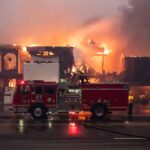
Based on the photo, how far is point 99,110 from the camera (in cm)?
2669

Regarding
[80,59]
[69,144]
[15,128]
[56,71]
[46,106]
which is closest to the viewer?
[69,144]

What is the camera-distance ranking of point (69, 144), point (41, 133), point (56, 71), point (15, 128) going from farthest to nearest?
point (56, 71) → point (15, 128) → point (41, 133) → point (69, 144)

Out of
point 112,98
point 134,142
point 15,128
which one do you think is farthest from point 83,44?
point 134,142

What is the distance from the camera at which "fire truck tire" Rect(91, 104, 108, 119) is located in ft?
87.0

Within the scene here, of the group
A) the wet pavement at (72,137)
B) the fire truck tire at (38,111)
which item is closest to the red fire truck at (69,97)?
the fire truck tire at (38,111)

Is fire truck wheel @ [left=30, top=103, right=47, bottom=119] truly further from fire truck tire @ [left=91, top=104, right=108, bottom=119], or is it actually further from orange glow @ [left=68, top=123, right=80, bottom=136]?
orange glow @ [left=68, top=123, right=80, bottom=136]

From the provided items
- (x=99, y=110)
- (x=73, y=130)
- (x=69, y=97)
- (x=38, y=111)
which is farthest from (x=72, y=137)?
(x=99, y=110)

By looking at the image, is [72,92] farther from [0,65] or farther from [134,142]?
[0,65]

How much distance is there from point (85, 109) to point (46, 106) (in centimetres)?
203

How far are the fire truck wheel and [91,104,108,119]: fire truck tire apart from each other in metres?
2.50

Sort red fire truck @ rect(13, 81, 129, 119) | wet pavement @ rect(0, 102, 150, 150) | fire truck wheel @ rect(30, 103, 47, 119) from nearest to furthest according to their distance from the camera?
1. wet pavement @ rect(0, 102, 150, 150)
2. fire truck wheel @ rect(30, 103, 47, 119)
3. red fire truck @ rect(13, 81, 129, 119)

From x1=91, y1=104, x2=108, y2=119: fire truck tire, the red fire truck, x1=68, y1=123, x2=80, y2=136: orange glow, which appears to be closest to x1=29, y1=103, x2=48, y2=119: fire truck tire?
the red fire truck

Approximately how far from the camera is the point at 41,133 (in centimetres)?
1752

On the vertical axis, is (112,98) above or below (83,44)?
below
